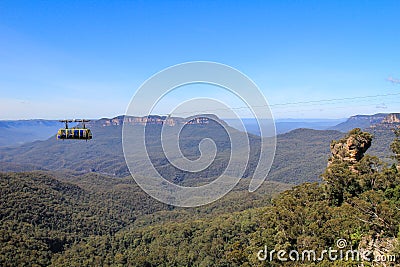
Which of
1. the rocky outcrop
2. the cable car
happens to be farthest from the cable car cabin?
the rocky outcrop

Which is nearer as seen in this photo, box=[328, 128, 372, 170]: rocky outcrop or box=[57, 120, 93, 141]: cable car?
box=[57, 120, 93, 141]: cable car

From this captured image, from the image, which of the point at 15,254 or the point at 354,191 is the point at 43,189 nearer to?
the point at 15,254

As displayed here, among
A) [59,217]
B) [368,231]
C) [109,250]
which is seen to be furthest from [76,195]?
[368,231]

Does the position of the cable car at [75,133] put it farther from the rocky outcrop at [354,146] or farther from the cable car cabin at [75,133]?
the rocky outcrop at [354,146]

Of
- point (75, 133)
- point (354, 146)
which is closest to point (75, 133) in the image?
point (75, 133)

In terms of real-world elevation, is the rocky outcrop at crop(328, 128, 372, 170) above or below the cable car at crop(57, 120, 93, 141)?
below

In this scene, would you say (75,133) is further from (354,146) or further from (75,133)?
(354,146)

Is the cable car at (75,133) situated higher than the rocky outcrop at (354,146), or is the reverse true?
the cable car at (75,133)

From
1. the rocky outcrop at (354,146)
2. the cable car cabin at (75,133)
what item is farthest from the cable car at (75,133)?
the rocky outcrop at (354,146)

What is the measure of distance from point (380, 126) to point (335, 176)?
121 metres

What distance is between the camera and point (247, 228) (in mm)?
38250

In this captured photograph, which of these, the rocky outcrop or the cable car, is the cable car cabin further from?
the rocky outcrop

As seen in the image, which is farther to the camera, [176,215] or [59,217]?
[176,215]

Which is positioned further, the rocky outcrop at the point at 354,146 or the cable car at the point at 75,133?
the rocky outcrop at the point at 354,146
